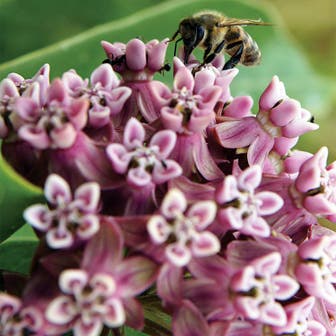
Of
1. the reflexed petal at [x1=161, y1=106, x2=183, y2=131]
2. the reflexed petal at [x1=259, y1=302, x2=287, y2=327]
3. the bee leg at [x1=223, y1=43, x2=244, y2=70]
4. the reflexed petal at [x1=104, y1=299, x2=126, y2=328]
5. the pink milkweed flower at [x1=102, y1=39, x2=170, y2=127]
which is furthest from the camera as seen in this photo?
the bee leg at [x1=223, y1=43, x2=244, y2=70]

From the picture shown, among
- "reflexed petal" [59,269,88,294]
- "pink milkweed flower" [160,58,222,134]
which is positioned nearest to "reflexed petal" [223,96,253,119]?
"pink milkweed flower" [160,58,222,134]

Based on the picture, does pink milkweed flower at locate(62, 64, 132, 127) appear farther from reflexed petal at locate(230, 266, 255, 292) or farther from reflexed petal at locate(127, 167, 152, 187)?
reflexed petal at locate(230, 266, 255, 292)

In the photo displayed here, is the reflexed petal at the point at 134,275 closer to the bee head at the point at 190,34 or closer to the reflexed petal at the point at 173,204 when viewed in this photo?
the reflexed petal at the point at 173,204

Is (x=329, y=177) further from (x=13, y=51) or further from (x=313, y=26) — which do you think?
Answer: (x=313, y=26)

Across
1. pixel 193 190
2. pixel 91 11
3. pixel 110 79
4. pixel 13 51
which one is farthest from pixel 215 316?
pixel 91 11

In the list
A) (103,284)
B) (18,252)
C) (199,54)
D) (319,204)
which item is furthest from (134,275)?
(199,54)

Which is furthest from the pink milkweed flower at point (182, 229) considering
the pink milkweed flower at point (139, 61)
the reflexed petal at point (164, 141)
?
the pink milkweed flower at point (139, 61)
